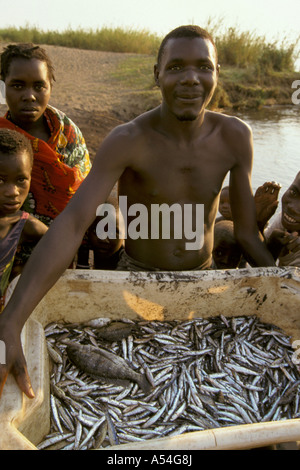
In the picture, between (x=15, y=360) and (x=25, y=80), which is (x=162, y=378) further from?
(x=25, y=80)

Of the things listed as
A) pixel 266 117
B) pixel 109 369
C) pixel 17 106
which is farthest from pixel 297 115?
pixel 109 369

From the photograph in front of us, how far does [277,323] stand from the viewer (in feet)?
10.1

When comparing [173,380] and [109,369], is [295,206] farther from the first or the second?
[109,369]

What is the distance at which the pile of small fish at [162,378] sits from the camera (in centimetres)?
223

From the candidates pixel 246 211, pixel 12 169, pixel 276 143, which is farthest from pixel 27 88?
pixel 276 143

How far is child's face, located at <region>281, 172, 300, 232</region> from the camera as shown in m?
3.63

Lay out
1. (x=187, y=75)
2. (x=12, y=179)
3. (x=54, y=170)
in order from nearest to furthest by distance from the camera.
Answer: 1. (x=187, y=75)
2. (x=12, y=179)
3. (x=54, y=170)

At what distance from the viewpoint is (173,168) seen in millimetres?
2998

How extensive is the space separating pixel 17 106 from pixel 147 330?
212 centimetres

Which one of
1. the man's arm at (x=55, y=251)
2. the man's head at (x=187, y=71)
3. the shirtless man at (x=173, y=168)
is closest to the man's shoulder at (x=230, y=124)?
the shirtless man at (x=173, y=168)

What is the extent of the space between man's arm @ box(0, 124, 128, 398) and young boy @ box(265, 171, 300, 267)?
1.65 metres

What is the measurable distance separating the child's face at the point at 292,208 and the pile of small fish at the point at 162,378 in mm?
1073

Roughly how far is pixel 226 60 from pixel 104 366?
1967 centimetres

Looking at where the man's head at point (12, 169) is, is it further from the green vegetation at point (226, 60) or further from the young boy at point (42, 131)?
the green vegetation at point (226, 60)
